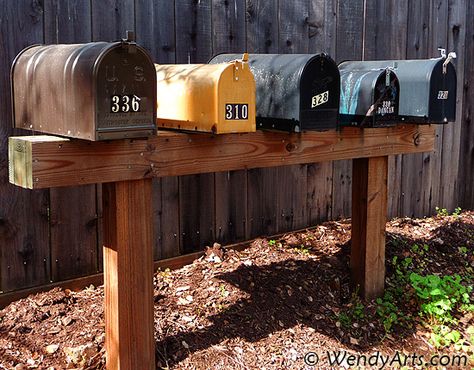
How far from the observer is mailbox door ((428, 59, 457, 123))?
11.6 feet

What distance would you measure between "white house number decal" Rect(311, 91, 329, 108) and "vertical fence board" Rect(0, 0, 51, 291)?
4.79ft

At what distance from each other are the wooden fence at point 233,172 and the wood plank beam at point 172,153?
0.97 metres

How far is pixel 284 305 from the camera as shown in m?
3.59

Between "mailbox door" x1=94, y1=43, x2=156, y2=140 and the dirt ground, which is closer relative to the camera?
"mailbox door" x1=94, y1=43, x2=156, y2=140

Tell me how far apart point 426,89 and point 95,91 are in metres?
2.05

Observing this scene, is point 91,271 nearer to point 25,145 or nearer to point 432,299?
point 25,145

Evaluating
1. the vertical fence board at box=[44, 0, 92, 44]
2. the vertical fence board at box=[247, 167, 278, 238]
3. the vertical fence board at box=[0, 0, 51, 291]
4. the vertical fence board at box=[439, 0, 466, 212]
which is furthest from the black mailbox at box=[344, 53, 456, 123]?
the vertical fence board at box=[439, 0, 466, 212]

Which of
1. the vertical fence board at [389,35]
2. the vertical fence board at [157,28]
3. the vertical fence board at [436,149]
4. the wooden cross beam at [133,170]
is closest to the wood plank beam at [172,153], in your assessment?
the wooden cross beam at [133,170]

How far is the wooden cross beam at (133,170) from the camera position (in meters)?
2.35

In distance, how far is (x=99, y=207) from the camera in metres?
3.58

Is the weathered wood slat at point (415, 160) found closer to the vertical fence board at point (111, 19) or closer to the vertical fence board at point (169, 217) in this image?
the vertical fence board at point (169, 217)

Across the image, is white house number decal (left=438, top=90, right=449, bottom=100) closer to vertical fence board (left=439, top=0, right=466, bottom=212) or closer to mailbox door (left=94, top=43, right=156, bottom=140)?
mailbox door (left=94, top=43, right=156, bottom=140)

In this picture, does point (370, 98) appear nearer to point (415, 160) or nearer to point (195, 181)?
point (195, 181)

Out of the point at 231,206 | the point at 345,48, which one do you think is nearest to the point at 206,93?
the point at 231,206
